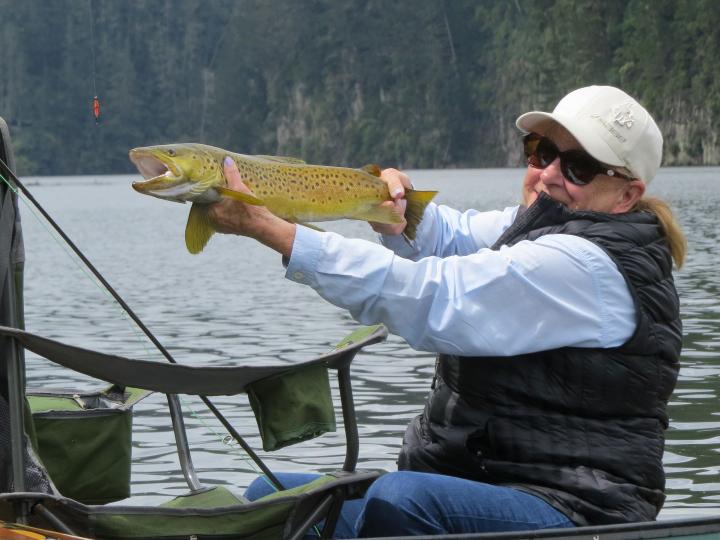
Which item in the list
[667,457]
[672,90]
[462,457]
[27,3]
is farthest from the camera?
[27,3]

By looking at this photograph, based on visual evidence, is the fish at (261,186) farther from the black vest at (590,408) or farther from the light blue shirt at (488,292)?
the black vest at (590,408)

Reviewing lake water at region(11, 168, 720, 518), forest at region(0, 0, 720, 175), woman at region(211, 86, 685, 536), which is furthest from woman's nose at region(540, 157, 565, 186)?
forest at region(0, 0, 720, 175)

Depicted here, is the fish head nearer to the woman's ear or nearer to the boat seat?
the boat seat

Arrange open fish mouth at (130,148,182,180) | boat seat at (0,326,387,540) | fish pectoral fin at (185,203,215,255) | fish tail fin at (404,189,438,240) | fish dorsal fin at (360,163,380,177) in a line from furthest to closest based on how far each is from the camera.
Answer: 1. fish tail fin at (404,189,438,240)
2. fish dorsal fin at (360,163,380,177)
3. fish pectoral fin at (185,203,215,255)
4. open fish mouth at (130,148,182,180)
5. boat seat at (0,326,387,540)

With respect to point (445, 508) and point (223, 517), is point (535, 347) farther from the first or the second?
point (223, 517)

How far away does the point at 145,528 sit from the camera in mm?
3592

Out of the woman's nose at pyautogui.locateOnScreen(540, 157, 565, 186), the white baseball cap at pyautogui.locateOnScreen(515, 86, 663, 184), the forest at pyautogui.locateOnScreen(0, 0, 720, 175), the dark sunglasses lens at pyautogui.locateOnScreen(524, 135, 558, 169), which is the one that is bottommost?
the forest at pyautogui.locateOnScreen(0, 0, 720, 175)

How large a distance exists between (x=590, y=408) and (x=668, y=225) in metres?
0.55

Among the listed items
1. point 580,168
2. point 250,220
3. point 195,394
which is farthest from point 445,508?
point 580,168

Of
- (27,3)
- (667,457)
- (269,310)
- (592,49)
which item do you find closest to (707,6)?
(592,49)

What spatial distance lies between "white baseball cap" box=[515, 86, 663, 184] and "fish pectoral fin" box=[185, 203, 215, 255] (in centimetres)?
91

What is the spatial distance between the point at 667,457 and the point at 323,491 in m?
5.55

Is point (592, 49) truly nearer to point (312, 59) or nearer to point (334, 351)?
point (312, 59)

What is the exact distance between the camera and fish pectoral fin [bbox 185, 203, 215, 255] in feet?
12.5
